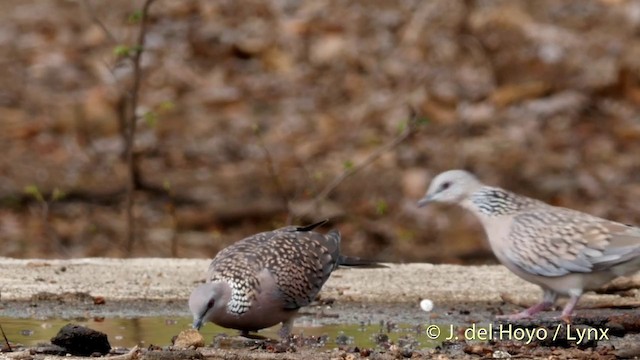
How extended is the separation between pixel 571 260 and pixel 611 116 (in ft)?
31.7

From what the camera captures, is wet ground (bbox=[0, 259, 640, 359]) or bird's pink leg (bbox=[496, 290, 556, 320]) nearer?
wet ground (bbox=[0, 259, 640, 359])

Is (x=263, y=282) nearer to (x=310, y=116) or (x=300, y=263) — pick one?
(x=300, y=263)

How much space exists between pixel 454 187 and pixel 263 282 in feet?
5.52

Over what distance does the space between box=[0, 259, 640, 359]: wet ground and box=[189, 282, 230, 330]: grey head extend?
0.60 feet

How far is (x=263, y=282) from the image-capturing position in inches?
310

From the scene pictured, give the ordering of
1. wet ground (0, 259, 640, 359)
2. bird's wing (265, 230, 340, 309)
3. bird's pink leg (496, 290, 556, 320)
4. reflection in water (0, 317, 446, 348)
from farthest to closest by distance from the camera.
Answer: bird's pink leg (496, 290, 556, 320) < bird's wing (265, 230, 340, 309) < reflection in water (0, 317, 446, 348) < wet ground (0, 259, 640, 359)

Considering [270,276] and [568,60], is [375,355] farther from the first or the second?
[568,60]

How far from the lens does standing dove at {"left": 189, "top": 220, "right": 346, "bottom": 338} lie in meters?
7.56

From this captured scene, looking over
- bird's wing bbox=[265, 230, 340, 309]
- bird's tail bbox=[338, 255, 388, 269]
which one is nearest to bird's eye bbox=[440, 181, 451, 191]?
bird's tail bbox=[338, 255, 388, 269]

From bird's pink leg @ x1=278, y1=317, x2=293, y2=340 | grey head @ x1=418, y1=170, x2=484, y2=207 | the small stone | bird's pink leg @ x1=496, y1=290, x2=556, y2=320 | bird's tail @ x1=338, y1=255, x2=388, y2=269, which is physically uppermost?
grey head @ x1=418, y1=170, x2=484, y2=207

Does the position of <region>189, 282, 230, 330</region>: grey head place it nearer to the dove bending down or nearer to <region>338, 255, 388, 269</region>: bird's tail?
the dove bending down

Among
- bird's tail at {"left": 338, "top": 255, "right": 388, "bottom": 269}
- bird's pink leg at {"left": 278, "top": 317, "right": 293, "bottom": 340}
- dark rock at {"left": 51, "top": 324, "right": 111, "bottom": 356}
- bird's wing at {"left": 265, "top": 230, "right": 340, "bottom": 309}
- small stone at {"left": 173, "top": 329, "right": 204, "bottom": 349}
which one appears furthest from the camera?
bird's tail at {"left": 338, "top": 255, "right": 388, "bottom": 269}

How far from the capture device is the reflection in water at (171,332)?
7812 millimetres

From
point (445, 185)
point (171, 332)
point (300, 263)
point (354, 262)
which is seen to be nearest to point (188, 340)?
point (171, 332)
